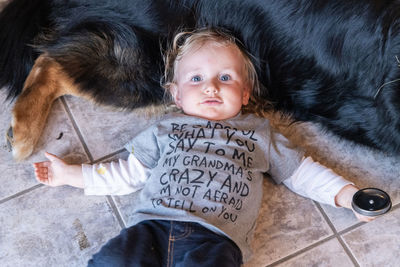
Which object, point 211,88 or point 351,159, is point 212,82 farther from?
point 351,159

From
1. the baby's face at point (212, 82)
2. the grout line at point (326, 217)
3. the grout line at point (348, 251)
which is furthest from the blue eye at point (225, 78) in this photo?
the grout line at point (348, 251)

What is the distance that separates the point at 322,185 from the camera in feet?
4.48

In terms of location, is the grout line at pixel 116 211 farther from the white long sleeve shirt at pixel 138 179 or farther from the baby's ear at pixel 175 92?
the baby's ear at pixel 175 92

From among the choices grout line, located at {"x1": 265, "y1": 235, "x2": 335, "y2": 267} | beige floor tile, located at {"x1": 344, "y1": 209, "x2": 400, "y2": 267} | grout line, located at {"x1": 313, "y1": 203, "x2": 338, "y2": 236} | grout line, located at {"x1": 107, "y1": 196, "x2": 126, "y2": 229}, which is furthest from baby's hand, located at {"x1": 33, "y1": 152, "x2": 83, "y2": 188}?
beige floor tile, located at {"x1": 344, "y1": 209, "x2": 400, "y2": 267}

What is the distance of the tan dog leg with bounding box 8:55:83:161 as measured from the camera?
1438mm

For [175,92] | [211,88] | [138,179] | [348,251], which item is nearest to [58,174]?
[138,179]

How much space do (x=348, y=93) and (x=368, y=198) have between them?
0.31m

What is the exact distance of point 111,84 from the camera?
148cm

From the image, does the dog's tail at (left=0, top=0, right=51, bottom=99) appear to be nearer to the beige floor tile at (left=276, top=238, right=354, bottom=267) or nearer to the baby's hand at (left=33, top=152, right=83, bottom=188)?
the baby's hand at (left=33, top=152, right=83, bottom=188)

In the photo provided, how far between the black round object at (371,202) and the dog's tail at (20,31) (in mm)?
1089

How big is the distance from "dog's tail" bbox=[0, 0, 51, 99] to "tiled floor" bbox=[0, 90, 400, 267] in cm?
13

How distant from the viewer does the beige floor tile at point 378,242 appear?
1.38 meters

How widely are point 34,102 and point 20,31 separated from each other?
229mm

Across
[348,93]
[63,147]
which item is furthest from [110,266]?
[348,93]
